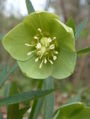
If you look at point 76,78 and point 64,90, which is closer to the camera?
point 64,90

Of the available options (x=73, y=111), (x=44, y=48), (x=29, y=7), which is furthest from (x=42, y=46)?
(x=73, y=111)

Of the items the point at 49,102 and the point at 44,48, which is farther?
the point at 49,102

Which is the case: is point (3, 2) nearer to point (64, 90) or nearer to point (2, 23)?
point (2, 23)

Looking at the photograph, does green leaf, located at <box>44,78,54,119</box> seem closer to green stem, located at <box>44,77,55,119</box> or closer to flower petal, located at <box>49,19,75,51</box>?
green stem, located at <box>44,77,55,119</box>

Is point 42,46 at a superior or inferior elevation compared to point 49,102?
superior

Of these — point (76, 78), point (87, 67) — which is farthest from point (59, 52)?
point (87, 67)

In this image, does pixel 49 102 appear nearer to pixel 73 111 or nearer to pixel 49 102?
pixel 49 102

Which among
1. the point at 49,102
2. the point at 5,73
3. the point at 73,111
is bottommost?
the point at 49,102
